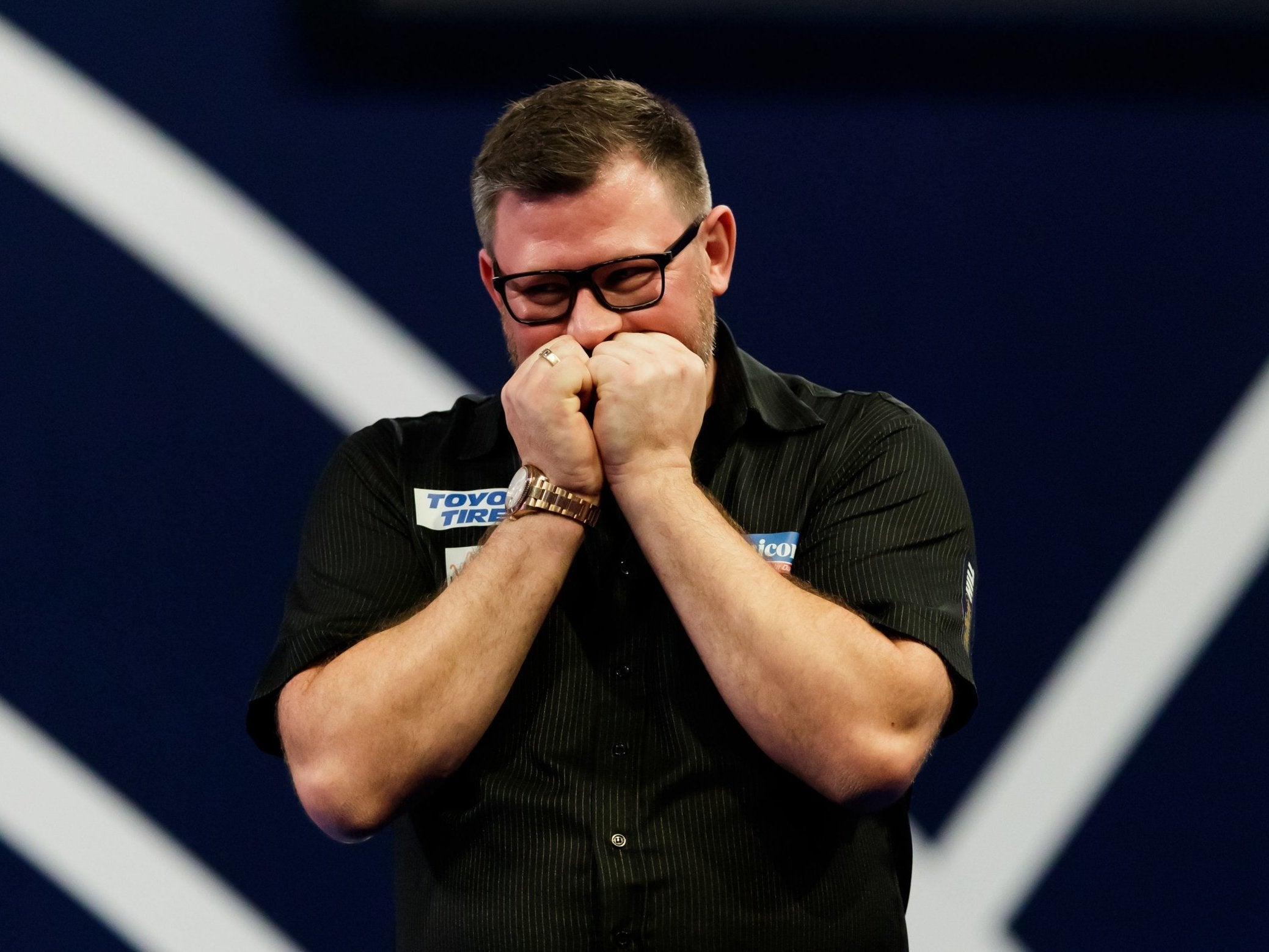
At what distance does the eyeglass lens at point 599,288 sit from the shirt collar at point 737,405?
227 mm

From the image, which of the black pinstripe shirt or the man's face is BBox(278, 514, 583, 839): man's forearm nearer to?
the black pinstripe shirt

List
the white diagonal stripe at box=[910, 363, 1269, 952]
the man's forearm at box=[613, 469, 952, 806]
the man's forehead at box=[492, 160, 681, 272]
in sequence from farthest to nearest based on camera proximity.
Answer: the white diagonal stripe at box=[910, 363, 1269, 952]
the man's forehead at box=[492, 160, 681, 272]
the man's forearm at box=[613, 469, 952, 806]

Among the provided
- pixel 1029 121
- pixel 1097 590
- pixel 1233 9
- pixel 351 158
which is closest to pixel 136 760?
pixel 351 158

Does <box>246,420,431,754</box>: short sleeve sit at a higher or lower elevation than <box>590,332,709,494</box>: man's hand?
lower

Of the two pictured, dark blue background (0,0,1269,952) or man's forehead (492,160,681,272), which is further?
dark blue background (0,0,1269,952)

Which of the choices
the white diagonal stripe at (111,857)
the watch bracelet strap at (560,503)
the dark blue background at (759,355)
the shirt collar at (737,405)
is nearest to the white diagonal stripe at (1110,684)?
the dark blue background at (759,355)

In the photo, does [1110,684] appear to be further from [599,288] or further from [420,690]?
[420,690]

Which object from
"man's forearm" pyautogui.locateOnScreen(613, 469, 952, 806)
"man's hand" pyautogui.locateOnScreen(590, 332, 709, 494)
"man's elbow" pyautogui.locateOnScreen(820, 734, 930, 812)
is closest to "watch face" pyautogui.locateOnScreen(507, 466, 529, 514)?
"man's hand" pyautogui.locateOnScreen(590, 332, 709, 494)

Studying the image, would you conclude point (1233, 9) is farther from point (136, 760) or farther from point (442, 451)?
point (136, 760)

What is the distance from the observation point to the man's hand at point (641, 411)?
1695 millimetres

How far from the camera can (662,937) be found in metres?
1.63

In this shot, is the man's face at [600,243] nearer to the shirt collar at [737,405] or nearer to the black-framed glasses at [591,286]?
the black-framed glasses at [591,286]

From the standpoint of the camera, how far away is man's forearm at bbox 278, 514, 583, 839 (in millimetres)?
1607

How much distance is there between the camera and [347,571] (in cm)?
179
